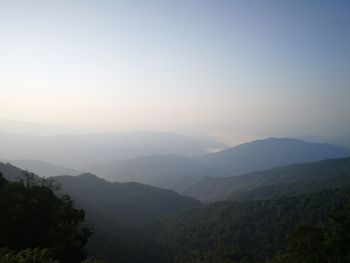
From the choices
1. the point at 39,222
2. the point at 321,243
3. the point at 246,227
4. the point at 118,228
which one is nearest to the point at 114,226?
the point at 118,228

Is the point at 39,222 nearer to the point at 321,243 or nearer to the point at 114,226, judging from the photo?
the point at 321,243

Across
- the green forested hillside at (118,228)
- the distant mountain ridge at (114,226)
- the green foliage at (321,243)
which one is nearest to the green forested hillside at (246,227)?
the green forested hillside at (118,228)

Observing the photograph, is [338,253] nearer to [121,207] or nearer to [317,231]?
[317,231]

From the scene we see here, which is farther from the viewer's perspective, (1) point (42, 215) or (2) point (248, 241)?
(2) point (248, 241)

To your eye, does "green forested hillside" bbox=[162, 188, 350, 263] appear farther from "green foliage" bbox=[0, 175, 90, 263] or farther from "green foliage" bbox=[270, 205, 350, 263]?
"green foliage" bbox=[0, 175, 90, 263]

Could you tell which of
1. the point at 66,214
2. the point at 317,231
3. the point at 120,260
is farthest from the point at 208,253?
the point at 66,214

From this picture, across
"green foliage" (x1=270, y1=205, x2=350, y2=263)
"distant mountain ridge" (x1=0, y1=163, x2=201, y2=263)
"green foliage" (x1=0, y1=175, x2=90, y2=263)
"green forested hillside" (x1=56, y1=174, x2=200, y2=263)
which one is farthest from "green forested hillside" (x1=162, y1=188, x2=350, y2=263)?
"green foliage" (x1=0, y1=175, x2=90, y2=263)

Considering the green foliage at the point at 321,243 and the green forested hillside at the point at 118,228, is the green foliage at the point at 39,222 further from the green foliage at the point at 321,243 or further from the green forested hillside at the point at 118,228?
the green forested hillside at the point at 118,228
